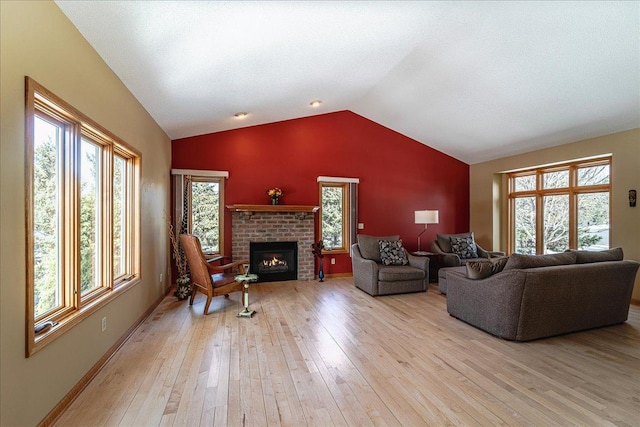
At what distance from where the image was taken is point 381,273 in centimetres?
451

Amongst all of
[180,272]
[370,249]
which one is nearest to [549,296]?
[370,249]

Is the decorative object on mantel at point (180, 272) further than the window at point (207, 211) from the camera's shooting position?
No

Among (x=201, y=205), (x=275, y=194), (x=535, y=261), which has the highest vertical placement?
(x=275, y=194)

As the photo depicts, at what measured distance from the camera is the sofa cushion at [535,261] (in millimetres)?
2889

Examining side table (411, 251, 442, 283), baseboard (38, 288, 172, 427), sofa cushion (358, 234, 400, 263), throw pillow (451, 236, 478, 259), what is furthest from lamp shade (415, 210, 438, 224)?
baseboard (38, 288, 172, 427)

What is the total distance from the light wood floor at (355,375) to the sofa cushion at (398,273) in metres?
1.03

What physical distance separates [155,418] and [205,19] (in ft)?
9.31

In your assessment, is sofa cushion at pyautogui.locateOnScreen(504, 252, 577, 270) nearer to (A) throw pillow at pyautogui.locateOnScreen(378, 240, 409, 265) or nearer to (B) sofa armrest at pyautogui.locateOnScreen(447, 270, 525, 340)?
(B) sofa armrest at pyautogui.locateOnScreen(447, 270, 525, 340)

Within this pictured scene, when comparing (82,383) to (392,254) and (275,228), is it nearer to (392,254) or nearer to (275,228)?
(275,228)

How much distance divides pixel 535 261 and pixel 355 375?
2.18 metres

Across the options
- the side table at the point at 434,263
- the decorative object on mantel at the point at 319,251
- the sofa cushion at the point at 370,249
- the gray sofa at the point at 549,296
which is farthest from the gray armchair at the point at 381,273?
the gray sofa at the point at 549,296

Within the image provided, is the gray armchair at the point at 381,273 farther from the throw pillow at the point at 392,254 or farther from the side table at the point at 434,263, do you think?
the side table at the point at 434,263

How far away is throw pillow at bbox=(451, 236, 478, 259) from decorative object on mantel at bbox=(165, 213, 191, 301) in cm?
477

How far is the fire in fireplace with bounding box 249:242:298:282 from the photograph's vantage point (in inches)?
214
